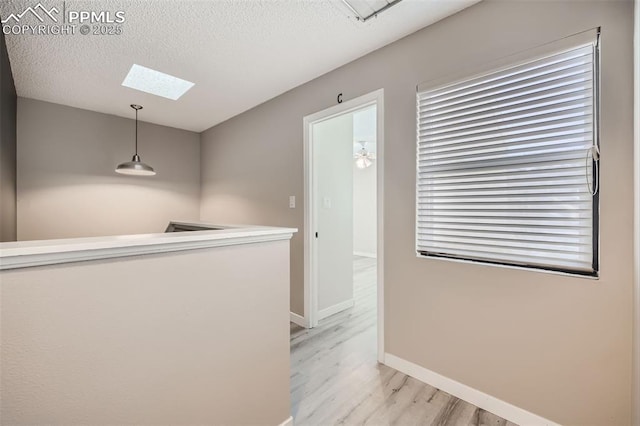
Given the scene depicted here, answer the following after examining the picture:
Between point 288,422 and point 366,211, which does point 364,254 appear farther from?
point 288,422

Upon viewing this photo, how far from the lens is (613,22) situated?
1299 mm

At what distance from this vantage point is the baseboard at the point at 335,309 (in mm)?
3049

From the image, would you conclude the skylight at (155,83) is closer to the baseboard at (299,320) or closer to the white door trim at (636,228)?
the baseboard at (299,320)

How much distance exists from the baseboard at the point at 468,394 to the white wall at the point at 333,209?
3.69 feet

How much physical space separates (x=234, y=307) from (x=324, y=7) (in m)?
1.86

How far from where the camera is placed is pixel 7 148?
8.12 ft

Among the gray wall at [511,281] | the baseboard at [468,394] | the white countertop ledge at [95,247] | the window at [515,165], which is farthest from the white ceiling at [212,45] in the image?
the baseboard at [468,394]

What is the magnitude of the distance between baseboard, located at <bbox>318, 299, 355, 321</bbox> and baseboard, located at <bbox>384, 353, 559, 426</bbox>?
39.6 inches

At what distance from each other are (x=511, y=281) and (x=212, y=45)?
8.64ft

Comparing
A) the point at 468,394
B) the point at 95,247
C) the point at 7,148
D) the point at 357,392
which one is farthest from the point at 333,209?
the point at 7,148

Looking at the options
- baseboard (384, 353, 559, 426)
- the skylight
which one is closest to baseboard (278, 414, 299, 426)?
baseboard (384, 353, 559, 426)

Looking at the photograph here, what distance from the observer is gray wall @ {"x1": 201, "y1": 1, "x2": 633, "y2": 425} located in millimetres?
1298

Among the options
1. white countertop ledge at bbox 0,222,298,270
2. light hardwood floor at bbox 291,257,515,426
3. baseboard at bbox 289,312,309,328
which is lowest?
light hardwood floor at bbox 291,257,515,426

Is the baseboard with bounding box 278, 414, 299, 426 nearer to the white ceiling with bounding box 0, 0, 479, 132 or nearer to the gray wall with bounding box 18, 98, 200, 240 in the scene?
the white ceiling with bounding box 0, 0, 479, 132
